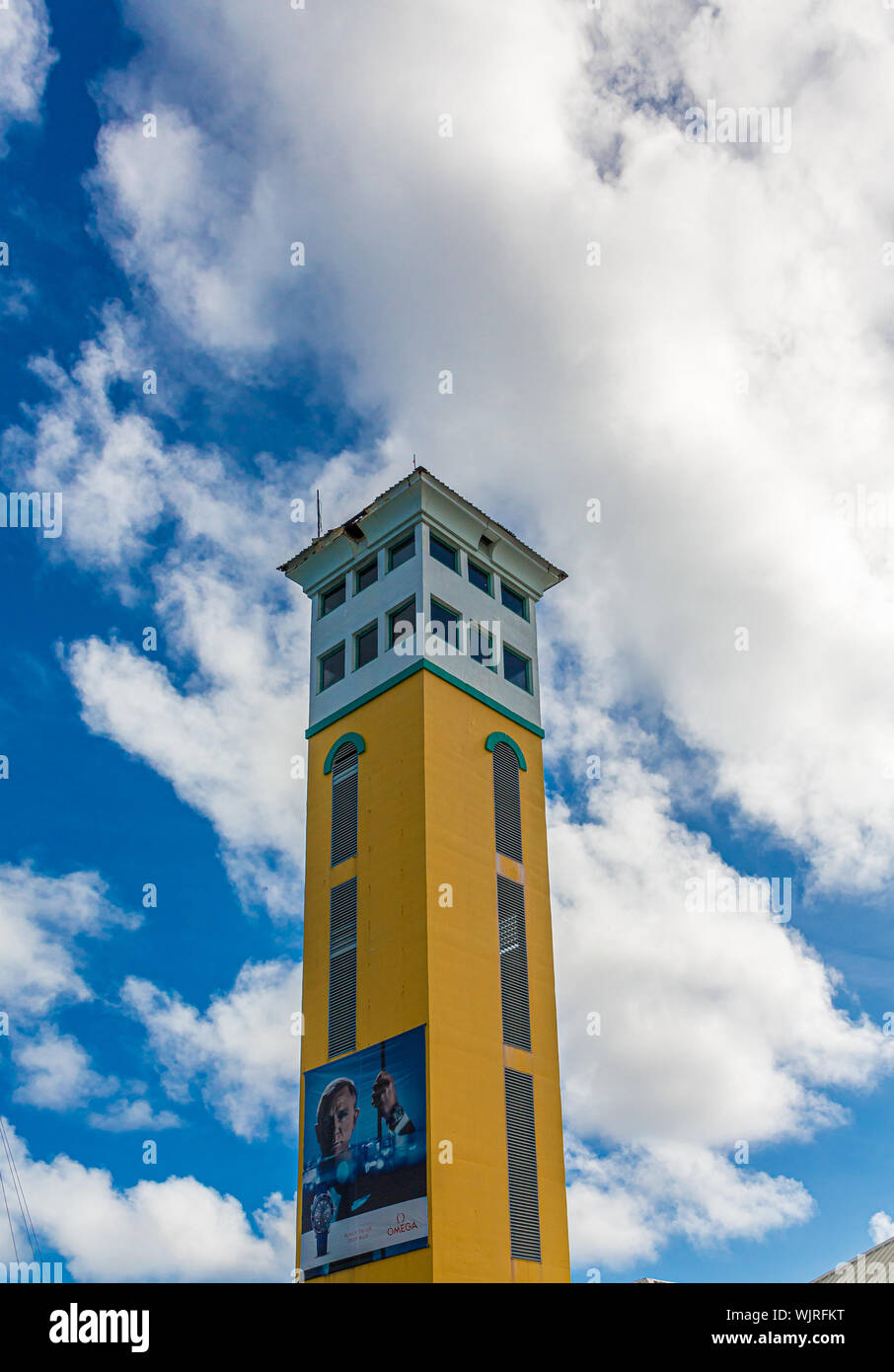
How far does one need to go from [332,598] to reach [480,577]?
6.67 m

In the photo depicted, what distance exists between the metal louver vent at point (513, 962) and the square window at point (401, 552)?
13.7 m

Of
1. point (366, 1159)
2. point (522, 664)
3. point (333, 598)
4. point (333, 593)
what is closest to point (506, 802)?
point (522, 664)

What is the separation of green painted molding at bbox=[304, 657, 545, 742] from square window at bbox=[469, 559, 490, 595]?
5.65m

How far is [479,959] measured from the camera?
A: 42.2 m

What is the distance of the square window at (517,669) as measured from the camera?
51.3 metres

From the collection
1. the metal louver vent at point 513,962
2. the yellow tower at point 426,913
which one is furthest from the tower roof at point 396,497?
the metal louver vent at point 513,962

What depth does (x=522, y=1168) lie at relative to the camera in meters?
40.0

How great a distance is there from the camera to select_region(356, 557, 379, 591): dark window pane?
167ft

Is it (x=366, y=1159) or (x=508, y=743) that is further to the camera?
(x=508, y=743)

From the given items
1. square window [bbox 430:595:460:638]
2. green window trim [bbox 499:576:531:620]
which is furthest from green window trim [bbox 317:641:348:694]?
green window trim [bbox 499:576:531:620]

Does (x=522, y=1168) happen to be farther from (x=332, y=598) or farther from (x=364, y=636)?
(x=332, y=598)

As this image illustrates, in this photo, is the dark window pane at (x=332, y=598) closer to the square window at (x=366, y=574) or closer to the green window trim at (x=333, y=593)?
the green window trim at (x=333, y=593)

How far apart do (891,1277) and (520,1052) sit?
44.0 feet
